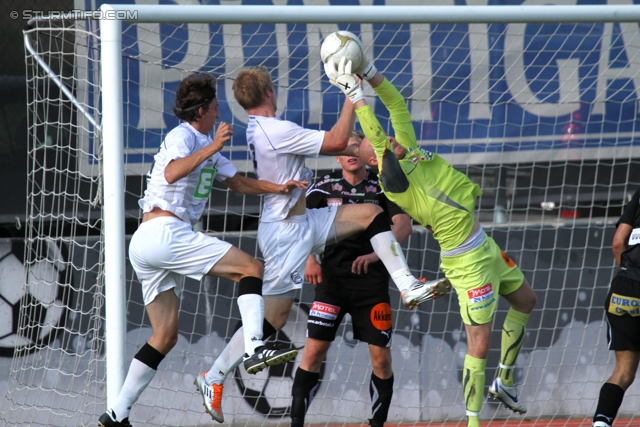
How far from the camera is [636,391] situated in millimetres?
6184

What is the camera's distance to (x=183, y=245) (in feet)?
13.3

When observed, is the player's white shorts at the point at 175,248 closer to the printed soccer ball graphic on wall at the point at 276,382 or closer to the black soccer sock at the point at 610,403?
the printed soccer ball graphic on wall at the point at 276,382

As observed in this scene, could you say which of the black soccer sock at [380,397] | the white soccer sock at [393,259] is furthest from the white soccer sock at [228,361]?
the black soccer sock at [380,397]

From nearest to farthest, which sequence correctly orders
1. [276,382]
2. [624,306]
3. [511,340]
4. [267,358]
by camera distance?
[267,358], [624,306], [511,340], [276,382]

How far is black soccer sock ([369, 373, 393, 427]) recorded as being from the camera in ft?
16.2

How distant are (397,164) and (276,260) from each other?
91 centimetres

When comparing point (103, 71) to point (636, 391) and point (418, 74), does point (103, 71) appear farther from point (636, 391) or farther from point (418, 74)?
point (636, 391)

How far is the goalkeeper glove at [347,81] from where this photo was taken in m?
4.04

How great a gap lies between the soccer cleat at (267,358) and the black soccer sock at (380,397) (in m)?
1.26

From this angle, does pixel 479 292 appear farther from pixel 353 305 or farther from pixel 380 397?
pixel 380 397

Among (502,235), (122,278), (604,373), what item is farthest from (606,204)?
(122,278)

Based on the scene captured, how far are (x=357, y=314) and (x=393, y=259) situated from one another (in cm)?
67

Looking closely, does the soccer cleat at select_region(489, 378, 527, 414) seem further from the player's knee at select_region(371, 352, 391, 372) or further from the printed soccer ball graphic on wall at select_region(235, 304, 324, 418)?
the printed soccer ball graphic on wall at select_region(235, 304, 324, 418)

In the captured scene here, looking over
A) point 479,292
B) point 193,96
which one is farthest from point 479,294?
point 193,96
